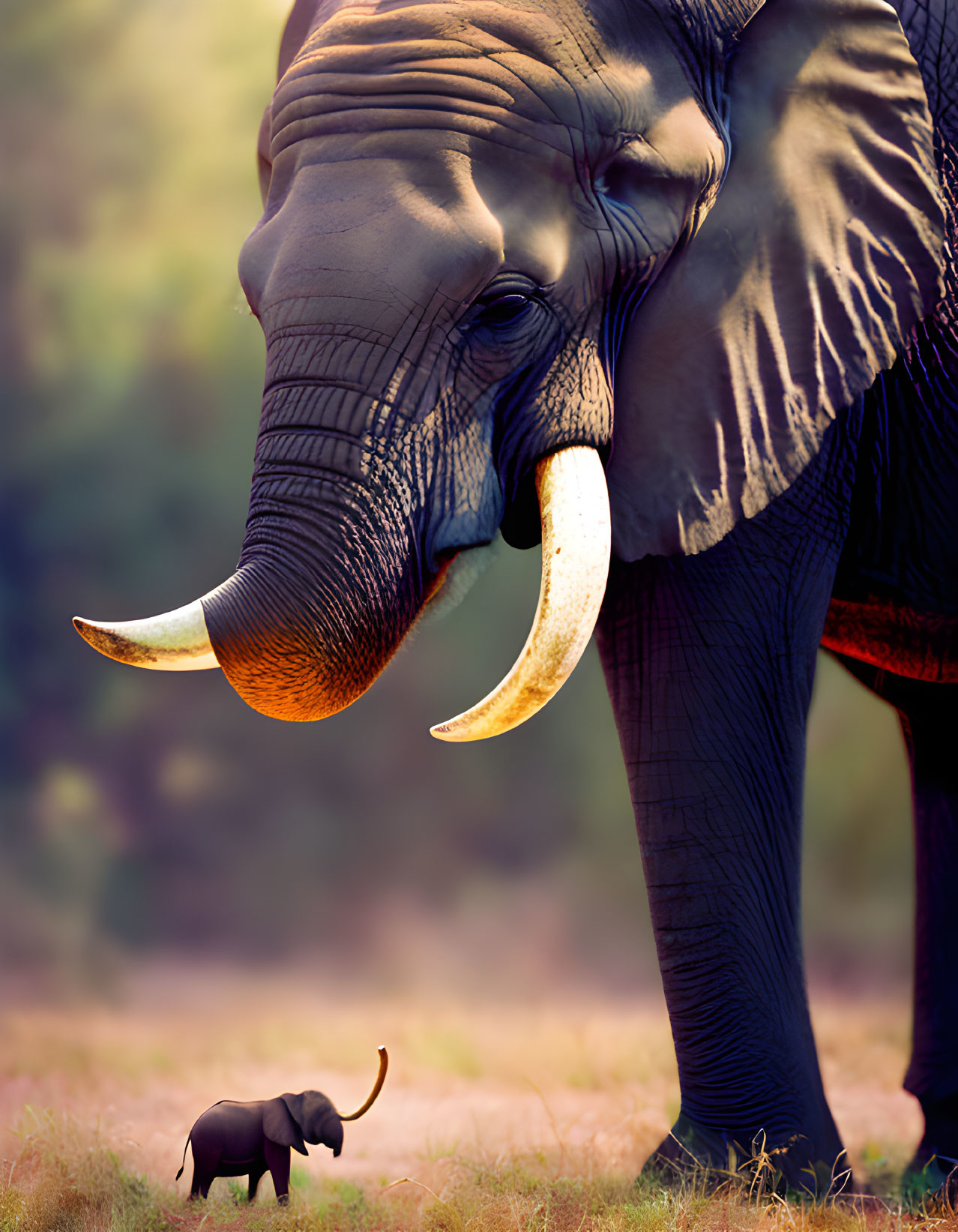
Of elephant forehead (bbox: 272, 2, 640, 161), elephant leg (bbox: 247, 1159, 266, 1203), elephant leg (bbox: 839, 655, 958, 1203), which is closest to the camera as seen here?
elephant forehead (bbox: 272, 2, 640, 161)

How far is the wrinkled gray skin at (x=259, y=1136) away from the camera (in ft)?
7.98

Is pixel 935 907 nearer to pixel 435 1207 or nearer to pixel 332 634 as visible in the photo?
pixel 435 1207

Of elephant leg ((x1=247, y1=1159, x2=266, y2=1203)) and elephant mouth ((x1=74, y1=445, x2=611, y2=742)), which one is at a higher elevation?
elephant mouth ((x1=74, y1=445, x2=611, y2=742))

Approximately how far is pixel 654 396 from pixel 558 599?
431mm

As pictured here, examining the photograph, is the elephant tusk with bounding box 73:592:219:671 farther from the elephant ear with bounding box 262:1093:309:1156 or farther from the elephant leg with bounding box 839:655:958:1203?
the elephant leg with bounding box 839:655:958:1203

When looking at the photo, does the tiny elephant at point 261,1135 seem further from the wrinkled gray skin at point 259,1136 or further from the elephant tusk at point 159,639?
the elephant tusk at point 159,639

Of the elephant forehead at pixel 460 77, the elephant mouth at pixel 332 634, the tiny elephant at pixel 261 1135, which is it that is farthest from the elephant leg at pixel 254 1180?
the elephant forehead at pixel 460 77

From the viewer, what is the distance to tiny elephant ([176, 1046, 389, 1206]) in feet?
7.97

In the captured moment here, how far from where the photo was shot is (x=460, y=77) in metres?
2.01

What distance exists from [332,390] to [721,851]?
1029 mm

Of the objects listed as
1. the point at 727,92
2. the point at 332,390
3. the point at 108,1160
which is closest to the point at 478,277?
the point at 332,390

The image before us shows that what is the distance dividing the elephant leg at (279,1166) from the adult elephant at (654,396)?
0.69 meters

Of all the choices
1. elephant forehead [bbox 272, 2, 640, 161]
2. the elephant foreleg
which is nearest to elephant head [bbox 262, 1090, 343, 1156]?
the elephant foreleg

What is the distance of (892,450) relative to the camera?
100 inches
